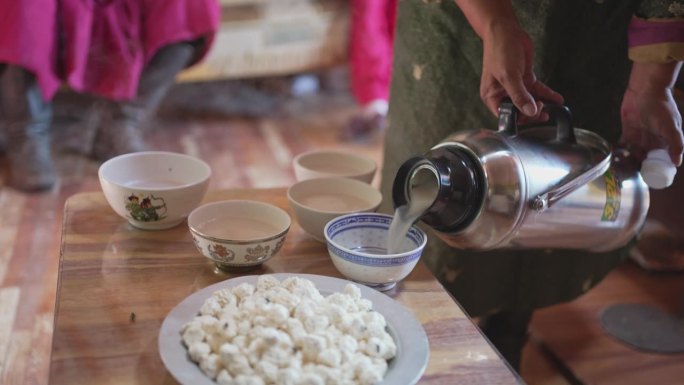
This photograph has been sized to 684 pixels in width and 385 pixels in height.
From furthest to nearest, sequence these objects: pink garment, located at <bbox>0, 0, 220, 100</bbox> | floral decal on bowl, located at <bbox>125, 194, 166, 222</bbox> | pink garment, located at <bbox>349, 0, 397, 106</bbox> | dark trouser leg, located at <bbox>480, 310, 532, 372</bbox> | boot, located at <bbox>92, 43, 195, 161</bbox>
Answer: pink garment, located at <bbox>349, 0, 397, 106</bbox>
boot, located at <bbox>92, 43, 195, 161</bbox>
pink garment, located at <bbox>0, 0, 220, 100</bbox>
dark trouser leg, located at <bbox>480, 310, 532, 372</bbox>
floral decal on bowl, located at <bbox>125, 194, 166, 222</bbox>

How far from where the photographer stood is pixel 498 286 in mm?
1337

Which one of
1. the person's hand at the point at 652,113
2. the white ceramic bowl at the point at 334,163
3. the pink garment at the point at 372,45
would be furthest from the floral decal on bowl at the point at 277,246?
the pink garment at the point at 372,45

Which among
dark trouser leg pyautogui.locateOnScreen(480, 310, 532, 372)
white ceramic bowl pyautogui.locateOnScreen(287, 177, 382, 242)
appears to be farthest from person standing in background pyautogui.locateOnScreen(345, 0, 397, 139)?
white ceramic bowl pyautogui.locateOnScreen(287, 177, 382, 242)

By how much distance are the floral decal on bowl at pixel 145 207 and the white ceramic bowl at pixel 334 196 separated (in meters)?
0.18

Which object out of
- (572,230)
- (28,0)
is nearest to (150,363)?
(572,230)

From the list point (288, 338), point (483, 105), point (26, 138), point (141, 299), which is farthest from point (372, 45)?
point (288, 338)

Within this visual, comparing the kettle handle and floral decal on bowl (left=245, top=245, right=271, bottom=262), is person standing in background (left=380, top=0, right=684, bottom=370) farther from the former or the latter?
floral decal on bowl (left=245, top=245, right=271, bottom=262)

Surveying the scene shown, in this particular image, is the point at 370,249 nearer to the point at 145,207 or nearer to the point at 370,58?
the point at 145,207

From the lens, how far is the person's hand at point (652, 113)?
1.14 m

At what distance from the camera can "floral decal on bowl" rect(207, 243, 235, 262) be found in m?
0.89

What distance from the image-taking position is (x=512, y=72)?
98cm

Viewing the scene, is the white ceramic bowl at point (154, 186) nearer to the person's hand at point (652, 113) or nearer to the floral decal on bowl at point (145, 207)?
the floral decal on bowl at point (145, 207)

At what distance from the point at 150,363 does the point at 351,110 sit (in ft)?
7.32

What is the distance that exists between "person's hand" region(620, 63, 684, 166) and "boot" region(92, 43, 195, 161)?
1370mm
